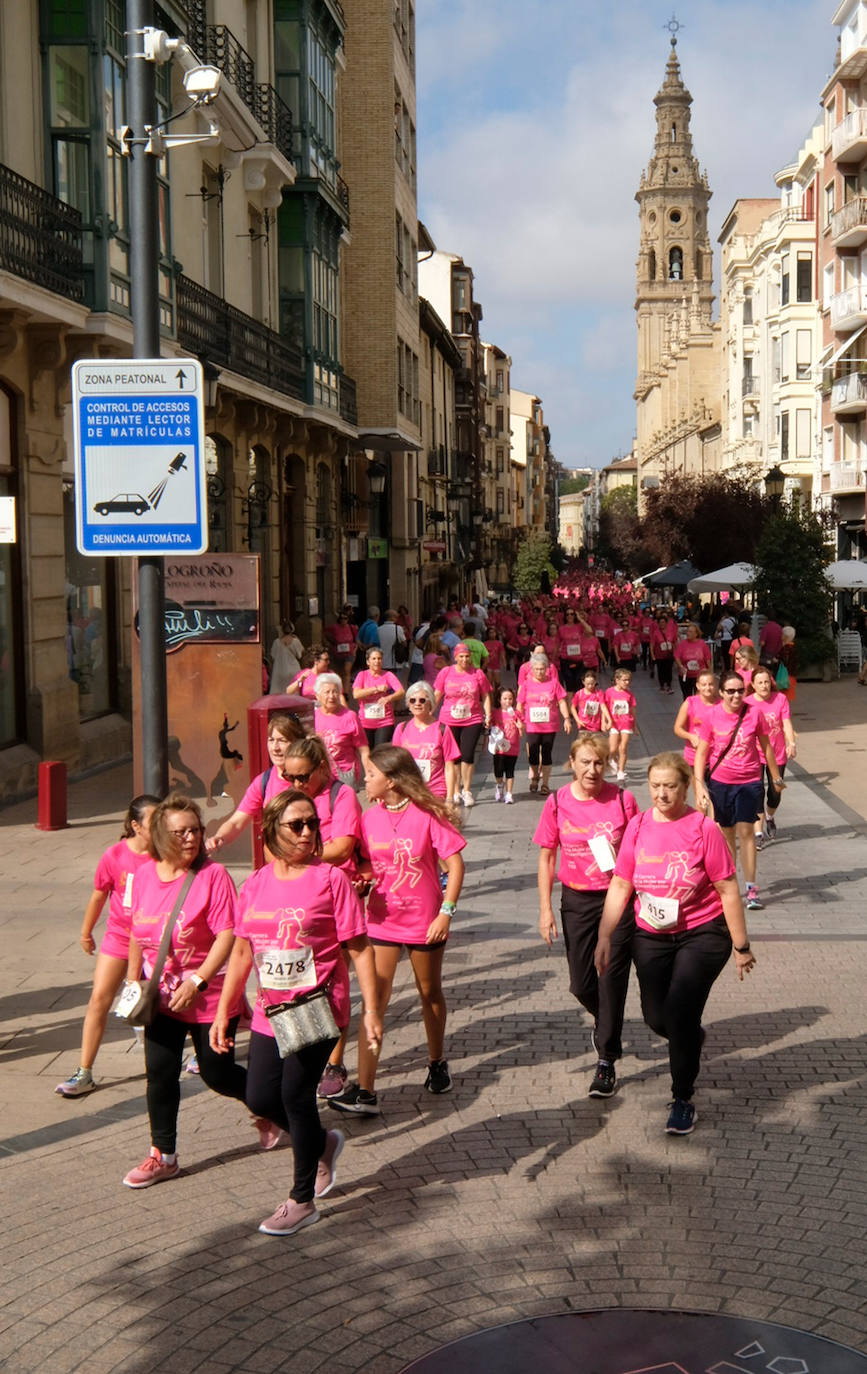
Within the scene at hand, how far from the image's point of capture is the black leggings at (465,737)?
51.4 feet

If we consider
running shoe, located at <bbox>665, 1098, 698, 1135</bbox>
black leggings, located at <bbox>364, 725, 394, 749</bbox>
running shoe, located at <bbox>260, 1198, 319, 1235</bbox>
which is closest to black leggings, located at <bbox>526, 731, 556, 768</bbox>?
black leggings, located at <bbox>364, 725, 394, 749</bbox>

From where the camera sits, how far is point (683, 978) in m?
6.79

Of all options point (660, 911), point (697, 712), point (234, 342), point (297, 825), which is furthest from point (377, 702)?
point (234, 342)

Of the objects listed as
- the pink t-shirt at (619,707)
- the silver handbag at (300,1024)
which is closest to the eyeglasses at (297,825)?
the silver handbag at (300,1024)

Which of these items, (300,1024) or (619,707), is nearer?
(300,1024)

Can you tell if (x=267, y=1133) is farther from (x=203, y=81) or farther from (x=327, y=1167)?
(x=203, y=81)

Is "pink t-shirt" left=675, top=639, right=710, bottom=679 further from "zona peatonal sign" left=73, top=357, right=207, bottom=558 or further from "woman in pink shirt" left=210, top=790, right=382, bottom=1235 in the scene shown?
"woman in pink shirt" left=210, top=790, right=382, bottom=1235

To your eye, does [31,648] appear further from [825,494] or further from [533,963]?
[825,494]

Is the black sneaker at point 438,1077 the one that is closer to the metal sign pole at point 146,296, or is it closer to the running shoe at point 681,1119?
the running shoe at point 681,1119

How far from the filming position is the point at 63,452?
1800 cm

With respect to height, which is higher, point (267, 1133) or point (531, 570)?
point (531, 570)

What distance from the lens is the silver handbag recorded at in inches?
224

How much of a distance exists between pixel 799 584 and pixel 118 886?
29057mm

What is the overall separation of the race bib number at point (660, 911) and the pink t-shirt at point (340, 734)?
504cm
